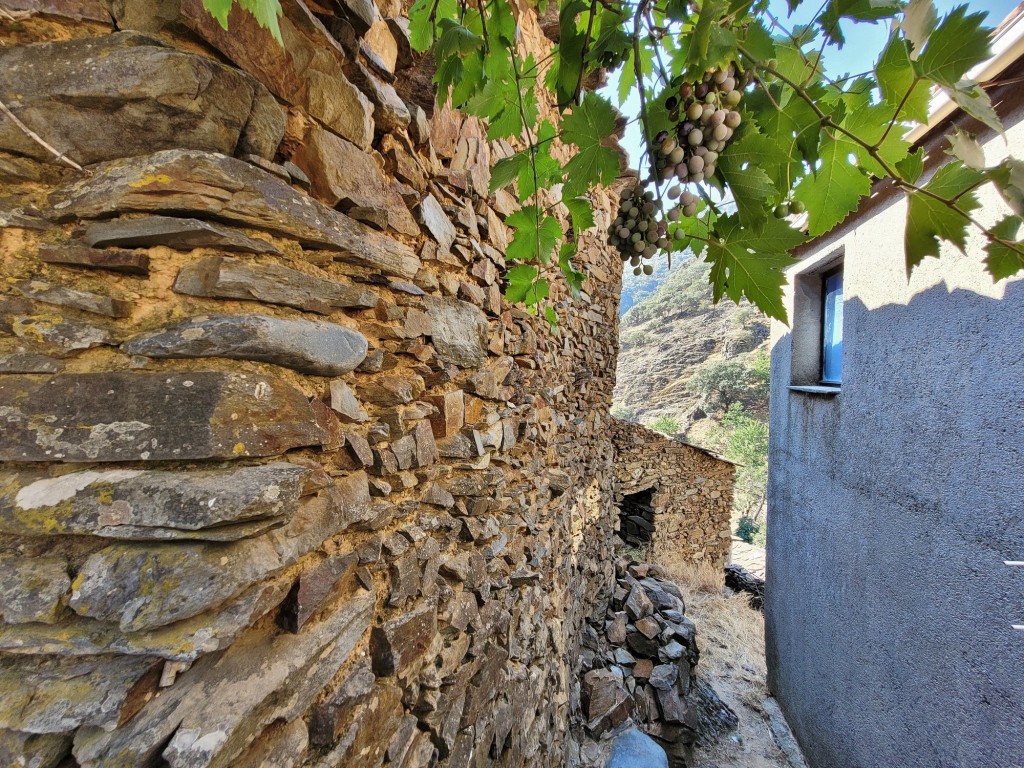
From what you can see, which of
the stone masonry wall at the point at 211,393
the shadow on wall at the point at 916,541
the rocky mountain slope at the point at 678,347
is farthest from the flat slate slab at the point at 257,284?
the rocky mountain slope at the point at 678,347

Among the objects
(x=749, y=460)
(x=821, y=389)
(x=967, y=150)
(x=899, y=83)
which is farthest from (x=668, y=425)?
(x=967, y=150)

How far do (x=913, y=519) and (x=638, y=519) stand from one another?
18.2 ft

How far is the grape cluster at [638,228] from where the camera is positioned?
3.27 ft

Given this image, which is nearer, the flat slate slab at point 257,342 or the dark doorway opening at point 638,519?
the flat slate slab at point 257,342

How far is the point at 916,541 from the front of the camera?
2570 mm

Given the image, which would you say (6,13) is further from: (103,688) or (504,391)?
(504,391)

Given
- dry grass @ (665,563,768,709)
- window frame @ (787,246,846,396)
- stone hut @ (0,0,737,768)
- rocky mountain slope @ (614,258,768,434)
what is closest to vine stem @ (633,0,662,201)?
stone hut @ (0,0,737,768)

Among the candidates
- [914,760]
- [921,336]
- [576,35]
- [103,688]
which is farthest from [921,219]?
[914,760]

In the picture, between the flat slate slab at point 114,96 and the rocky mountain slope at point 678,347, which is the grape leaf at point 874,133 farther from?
the rocky mountain slope at point 678,347

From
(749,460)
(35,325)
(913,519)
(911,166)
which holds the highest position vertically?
(911,166)

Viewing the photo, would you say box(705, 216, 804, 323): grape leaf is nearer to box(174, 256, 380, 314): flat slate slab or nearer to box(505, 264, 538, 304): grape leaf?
box(174, 256, 380, 314): flat slate slab

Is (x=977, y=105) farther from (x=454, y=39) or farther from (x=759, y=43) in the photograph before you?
(x=454, y=39)

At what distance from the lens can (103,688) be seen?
68 cm

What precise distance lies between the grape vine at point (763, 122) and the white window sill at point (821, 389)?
3.26 m
